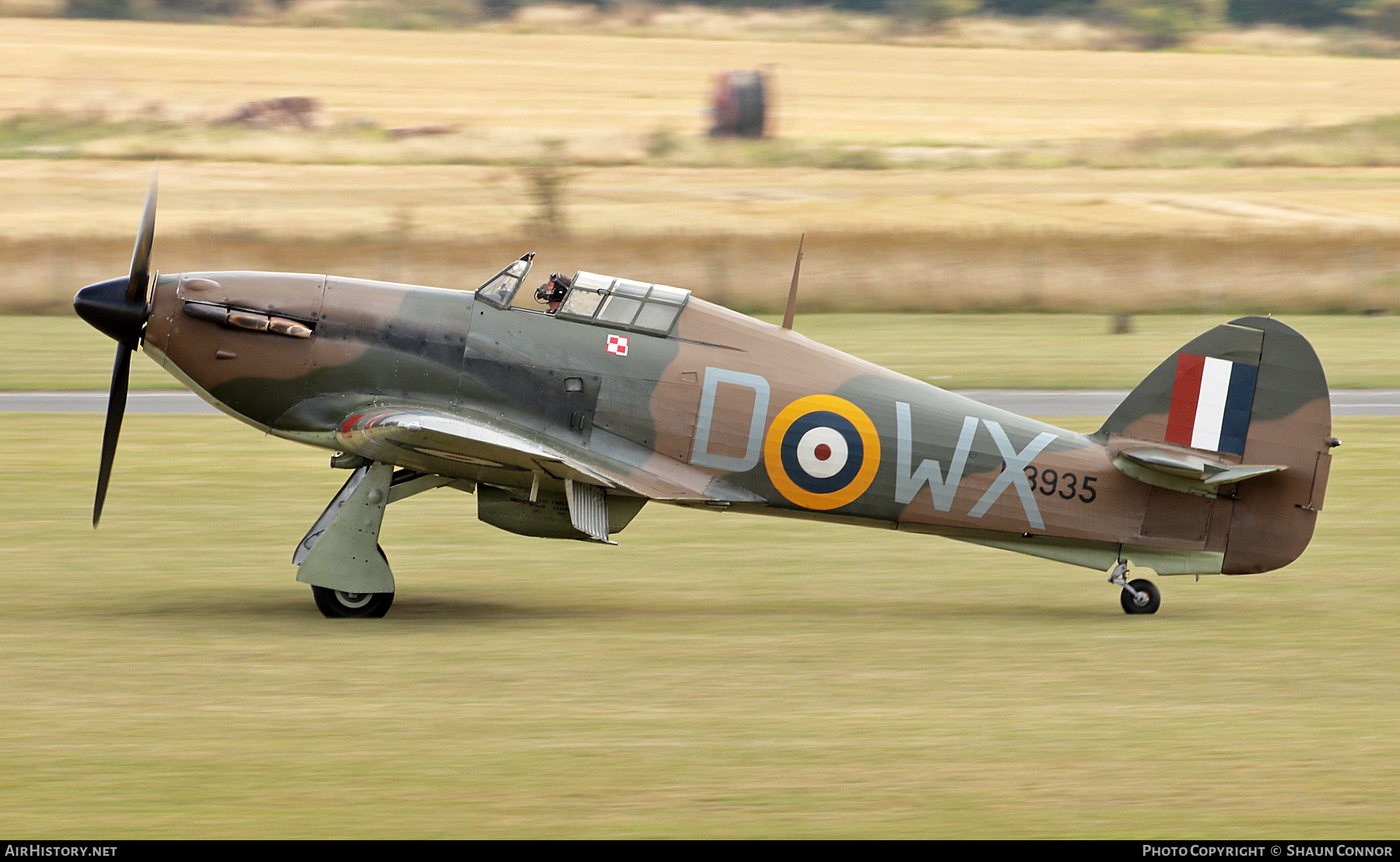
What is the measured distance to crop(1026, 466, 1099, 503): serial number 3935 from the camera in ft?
38.2

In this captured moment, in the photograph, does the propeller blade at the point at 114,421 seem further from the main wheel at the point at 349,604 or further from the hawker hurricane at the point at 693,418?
the main wheel at the point at 349,604

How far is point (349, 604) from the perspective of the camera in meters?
11.3

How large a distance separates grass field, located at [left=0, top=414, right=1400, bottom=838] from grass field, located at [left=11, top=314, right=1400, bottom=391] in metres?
11.3

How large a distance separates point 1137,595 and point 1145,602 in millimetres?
78

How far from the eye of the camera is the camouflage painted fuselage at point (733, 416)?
11.4 m

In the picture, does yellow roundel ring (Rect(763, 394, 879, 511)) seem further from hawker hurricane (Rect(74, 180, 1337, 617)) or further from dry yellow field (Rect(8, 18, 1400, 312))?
dry yellow field (Rect(8, 18, 1400, 312))

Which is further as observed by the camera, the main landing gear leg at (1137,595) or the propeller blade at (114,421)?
the main landing gear leg at (1137,595)

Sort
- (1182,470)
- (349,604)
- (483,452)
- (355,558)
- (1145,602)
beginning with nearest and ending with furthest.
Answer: (483,452) → (355,558) → (349,604) → (1182,470) → (1145,602)

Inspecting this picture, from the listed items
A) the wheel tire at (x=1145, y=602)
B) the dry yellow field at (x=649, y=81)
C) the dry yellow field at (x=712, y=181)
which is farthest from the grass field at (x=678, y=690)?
the dry yellow field at (x=649, y=81)

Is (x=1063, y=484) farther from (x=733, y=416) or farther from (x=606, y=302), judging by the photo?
(x=606, y=302)

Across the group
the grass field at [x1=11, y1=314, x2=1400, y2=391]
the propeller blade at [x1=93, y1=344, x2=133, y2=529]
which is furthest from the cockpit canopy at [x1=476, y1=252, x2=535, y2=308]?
the grass field at [x1=11, y1=314, x2=1400, y2=391]

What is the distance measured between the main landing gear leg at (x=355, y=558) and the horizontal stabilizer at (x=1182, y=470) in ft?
17.9

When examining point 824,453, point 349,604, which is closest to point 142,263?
point 349,604

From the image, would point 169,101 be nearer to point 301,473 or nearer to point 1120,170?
point 1120,170
